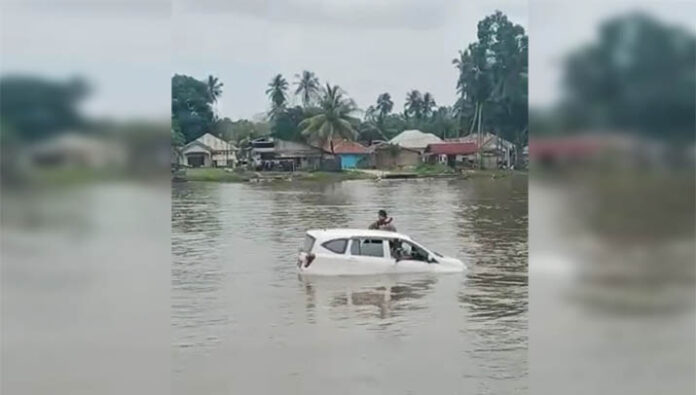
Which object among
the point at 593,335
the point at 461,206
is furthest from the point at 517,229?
the point at 593,335

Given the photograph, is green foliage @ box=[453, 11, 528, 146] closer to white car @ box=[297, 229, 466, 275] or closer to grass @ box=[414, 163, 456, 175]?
grass @ box=[414, 163, 456, 175]

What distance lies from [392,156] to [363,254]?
32.6 inches

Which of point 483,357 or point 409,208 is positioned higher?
point 409,208

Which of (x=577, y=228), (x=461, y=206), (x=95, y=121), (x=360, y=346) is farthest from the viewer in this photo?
(x=461, y=206)

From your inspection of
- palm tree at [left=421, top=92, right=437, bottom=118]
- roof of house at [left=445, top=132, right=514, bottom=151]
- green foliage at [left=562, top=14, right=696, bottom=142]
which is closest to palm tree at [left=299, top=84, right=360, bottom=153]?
palm tree at [left=421, top=92, right=437, bottom=118]

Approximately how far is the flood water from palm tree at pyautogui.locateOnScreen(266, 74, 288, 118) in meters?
0.51

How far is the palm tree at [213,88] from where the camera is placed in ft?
10.6

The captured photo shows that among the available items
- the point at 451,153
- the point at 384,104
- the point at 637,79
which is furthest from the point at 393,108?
the point at 637,79

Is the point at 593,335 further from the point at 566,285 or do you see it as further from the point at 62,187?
the point at 62,187

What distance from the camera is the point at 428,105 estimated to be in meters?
4.29

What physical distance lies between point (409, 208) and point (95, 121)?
118 inches

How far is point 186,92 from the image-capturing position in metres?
3.26

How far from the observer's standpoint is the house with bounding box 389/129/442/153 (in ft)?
14.6

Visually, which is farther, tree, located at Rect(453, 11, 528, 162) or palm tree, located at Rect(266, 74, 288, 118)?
palm tree, located at Rect(266, 74, 288, 118)
